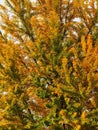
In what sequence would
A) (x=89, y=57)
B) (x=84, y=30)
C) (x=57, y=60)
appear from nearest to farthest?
(x=89, y=57)
(x=57, y=60)
(x=84, y=30)

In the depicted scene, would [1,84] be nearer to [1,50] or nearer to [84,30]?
[1,50]

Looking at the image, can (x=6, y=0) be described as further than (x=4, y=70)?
Yes

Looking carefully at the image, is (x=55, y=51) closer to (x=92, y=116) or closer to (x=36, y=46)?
(x=36, y=46)

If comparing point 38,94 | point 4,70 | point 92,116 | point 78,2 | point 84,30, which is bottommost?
point 92,116

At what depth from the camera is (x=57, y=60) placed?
19.9 feet

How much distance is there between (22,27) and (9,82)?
1.32m

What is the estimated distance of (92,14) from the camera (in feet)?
21.9

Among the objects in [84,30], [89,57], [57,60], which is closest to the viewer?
[89,57]

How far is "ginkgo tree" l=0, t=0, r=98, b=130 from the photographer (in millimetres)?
5535

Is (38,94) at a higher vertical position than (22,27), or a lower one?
lower

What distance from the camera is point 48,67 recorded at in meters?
6.03

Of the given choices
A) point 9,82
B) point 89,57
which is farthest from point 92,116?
point 9,82

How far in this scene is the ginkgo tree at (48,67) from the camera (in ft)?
18.2

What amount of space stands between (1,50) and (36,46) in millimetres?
714
